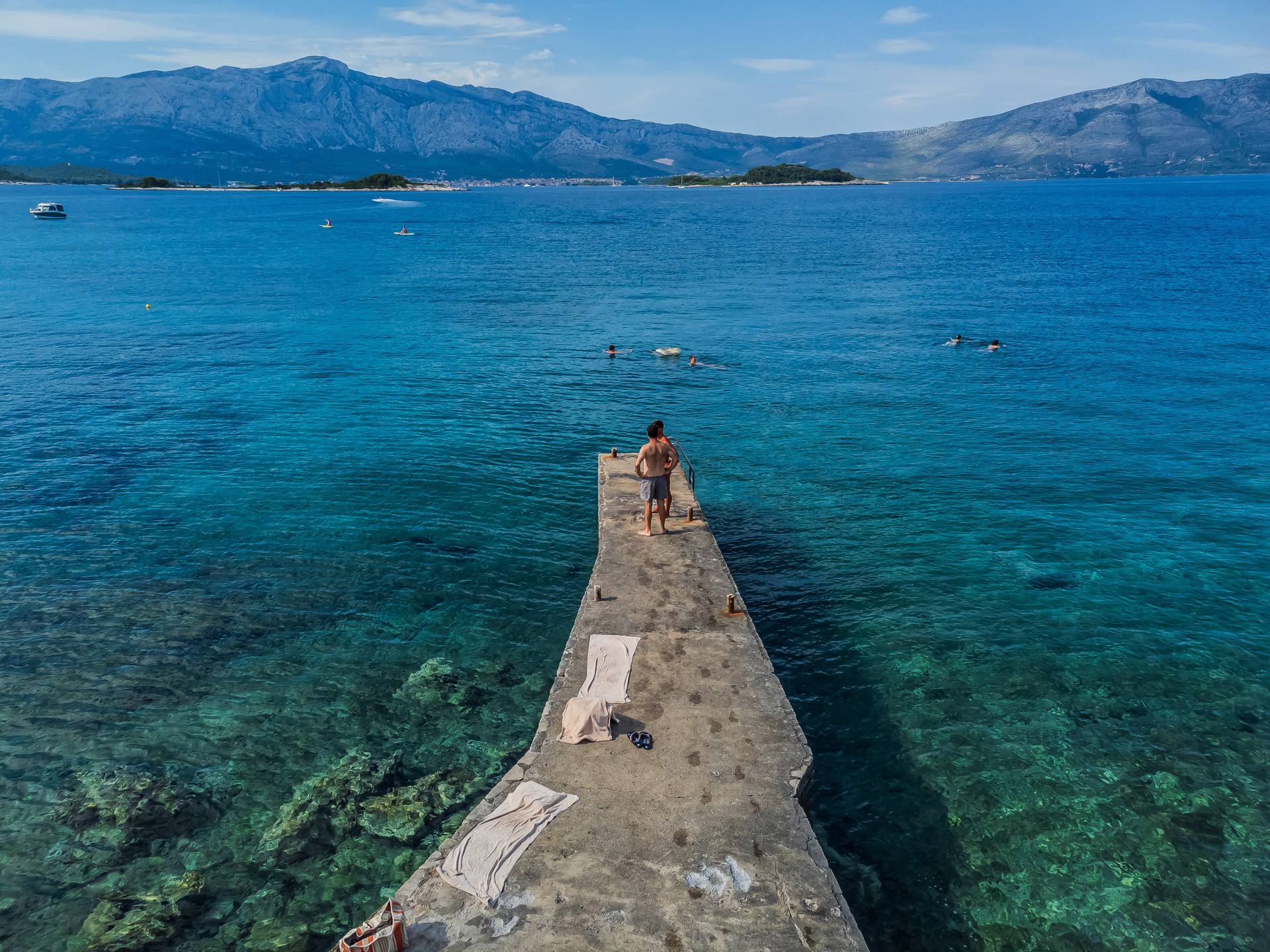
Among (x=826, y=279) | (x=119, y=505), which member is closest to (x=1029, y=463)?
(x=119, y=505)

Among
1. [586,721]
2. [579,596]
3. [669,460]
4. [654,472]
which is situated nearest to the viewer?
[586,721]

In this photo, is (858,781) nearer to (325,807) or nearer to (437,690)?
(437,690)

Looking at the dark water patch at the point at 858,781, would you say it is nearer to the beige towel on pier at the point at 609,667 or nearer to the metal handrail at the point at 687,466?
the metal handrail at the point at 687,466

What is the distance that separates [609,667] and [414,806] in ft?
15.5

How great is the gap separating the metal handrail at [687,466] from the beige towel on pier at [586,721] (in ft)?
32.1

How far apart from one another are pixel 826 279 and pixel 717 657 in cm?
7075

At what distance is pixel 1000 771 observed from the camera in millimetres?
16438

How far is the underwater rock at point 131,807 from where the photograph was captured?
14.7 meters

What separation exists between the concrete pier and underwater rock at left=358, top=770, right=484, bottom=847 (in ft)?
9.08

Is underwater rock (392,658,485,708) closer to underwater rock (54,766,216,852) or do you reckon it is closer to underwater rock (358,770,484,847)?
underwater rock (358,770,484,847)

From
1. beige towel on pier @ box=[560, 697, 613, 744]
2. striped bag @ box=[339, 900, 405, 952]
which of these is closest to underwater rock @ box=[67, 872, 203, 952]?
striped bag @ box=[339, 900, 405, 952]

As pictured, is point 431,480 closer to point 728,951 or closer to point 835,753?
point 835,753

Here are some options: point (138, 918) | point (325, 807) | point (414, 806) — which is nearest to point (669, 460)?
point (414, 806)

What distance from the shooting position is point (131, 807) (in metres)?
15.2
